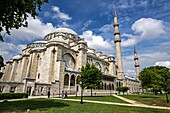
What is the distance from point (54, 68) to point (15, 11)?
24879mm

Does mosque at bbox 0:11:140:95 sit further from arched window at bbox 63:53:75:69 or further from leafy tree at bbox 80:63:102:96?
leafy tree at bbox 80:63:102:96

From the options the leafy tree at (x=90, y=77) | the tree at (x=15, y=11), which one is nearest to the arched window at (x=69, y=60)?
the leafy tree at (x=90, y=77)

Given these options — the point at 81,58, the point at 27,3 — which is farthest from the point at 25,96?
the point at 81,58

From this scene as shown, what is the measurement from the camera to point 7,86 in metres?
25.1

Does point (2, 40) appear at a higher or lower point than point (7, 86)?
higher

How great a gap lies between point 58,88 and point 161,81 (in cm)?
2093

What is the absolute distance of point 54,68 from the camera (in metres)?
33.3

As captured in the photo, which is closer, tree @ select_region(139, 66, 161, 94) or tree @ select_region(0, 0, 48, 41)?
tree @ select_region(0, 0, 48, 41)

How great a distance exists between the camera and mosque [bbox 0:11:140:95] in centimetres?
2706

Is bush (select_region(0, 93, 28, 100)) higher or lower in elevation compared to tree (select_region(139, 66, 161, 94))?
lower

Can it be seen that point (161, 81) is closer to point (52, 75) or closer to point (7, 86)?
point (52, 75)

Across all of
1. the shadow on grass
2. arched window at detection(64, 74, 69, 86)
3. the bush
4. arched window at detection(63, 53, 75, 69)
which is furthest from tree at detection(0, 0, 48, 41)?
arched window at detection(63, 53, 75, 69)

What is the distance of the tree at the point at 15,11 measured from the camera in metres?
8.90

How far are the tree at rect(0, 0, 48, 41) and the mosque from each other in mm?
17089
